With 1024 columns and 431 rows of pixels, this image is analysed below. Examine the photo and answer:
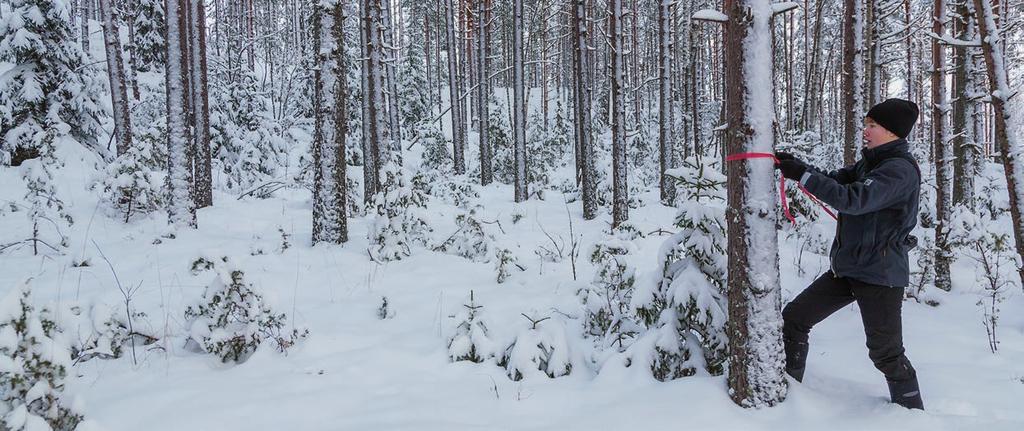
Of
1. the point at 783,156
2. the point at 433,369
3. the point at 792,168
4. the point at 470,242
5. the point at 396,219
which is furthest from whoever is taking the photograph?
the point at 470,242

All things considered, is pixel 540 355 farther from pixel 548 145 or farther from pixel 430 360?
pixel 548 145

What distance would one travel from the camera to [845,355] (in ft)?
Result: 13.0

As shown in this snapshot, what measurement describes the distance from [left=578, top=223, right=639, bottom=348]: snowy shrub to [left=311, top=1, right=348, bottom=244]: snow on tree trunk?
4540 millimetres

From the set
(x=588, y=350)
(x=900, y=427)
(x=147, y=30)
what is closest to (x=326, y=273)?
(x=588, y=350)

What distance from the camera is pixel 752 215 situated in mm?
3057

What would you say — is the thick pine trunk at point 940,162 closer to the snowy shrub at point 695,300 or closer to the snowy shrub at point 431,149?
the snowy shrub at point 695,300

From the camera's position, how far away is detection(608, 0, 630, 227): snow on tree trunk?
1073 centimetres

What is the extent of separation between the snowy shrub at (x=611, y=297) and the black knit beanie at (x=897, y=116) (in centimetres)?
217

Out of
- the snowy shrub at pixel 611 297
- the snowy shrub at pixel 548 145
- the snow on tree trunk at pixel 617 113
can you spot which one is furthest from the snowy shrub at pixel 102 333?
the snowy shrub at pixel 548 145

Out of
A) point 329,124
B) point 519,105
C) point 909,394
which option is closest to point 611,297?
point 909,394

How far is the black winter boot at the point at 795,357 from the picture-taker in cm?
339

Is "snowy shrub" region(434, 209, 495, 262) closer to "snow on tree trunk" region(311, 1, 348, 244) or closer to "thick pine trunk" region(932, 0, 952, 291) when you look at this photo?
"snow on tree trunk" region(311, 1, 348, 244)

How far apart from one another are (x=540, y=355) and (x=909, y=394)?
2253mm

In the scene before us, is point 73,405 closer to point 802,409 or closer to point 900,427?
point 802,409
